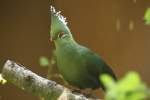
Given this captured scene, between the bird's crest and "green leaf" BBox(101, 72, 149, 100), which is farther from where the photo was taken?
the bird's crest

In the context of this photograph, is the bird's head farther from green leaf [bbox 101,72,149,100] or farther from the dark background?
the dark background

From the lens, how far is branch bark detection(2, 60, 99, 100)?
99cm

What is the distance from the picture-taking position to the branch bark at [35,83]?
99cm

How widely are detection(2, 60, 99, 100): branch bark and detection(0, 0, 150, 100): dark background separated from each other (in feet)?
5.30

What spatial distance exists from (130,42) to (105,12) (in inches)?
9.1

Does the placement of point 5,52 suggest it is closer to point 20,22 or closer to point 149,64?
point 20,22

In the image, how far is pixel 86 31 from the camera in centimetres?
280

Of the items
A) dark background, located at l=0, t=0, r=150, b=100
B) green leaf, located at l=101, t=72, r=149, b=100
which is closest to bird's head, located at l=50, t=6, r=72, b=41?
green leaf, located at l=101, t=72, r=149, b=100

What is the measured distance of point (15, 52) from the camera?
9.65 feet

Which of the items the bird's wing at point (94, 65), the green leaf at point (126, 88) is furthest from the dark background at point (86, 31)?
the green leaf at point (126, 88)

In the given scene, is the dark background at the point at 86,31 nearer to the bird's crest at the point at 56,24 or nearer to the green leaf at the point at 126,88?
the bird's crest at the point at 56,24

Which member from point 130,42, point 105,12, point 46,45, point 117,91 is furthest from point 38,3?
point 117,91

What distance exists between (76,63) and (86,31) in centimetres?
181

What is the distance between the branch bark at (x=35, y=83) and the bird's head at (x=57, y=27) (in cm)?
10
